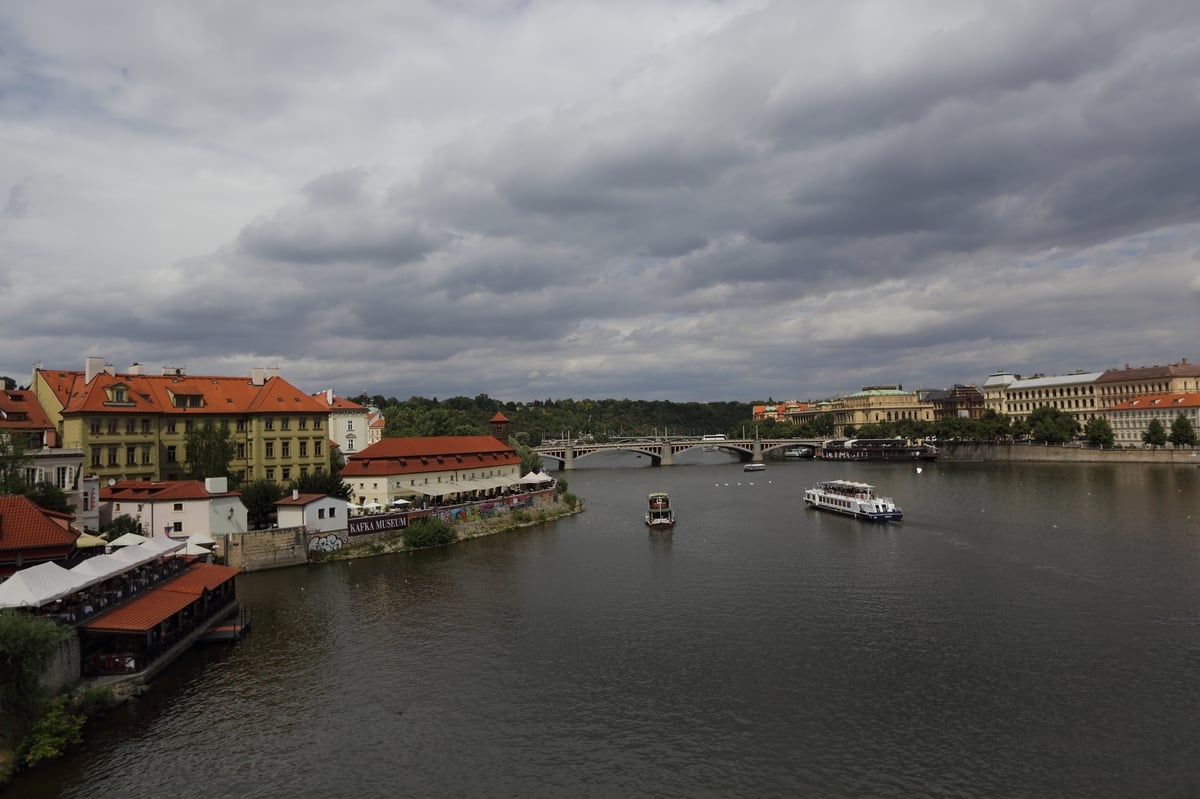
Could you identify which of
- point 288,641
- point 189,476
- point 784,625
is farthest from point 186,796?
point 189,476

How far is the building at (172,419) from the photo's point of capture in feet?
200

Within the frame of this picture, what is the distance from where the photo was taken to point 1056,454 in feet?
485

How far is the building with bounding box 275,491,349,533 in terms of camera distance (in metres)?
57.2

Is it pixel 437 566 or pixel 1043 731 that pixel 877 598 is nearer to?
pixel 1043 731

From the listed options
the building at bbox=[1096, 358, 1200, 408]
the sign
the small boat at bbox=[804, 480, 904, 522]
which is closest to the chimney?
the sign

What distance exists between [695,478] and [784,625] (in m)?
105

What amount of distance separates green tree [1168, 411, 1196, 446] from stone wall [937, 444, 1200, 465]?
6.88 meters

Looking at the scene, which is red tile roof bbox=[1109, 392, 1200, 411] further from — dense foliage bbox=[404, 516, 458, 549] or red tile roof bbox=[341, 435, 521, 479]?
dense foliage bbox=[404, 516, 458, 549]

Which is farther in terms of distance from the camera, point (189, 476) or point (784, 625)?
point (189, 476)

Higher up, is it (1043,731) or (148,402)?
(148,402)

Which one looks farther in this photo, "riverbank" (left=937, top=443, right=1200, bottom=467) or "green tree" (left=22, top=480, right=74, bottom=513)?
"riverbank" (left=937, top=443, right=1200, bottom=467)

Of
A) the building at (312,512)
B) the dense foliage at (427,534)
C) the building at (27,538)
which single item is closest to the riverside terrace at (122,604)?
the building at (27,538)

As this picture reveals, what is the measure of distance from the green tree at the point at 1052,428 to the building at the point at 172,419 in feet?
484

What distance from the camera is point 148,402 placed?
66.1 metres
